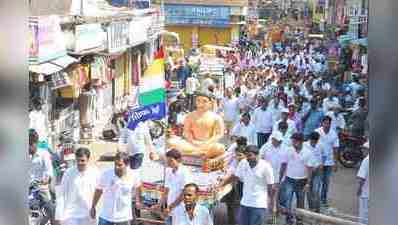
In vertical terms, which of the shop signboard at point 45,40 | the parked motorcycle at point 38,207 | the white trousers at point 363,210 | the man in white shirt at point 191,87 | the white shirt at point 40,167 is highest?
the shop signboard at point 45,40

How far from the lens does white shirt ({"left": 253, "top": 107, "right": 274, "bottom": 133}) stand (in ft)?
7.00

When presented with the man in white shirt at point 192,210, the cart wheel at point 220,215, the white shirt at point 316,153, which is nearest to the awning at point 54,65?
the man in white shirt at point 192,210

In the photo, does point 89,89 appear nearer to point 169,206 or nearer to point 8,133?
point 8,133

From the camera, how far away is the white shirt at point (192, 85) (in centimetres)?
218

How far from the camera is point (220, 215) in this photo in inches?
85.4

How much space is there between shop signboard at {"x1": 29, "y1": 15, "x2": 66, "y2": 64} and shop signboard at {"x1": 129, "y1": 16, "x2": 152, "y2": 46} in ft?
0.74

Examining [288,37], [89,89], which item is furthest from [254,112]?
[89,89]

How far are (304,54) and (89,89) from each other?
72cm

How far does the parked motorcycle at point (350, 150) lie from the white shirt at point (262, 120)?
0.23 meters

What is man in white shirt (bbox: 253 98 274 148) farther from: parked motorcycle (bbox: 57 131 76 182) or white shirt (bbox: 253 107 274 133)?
parked motorcycle (bbox: 57 131 76 182)

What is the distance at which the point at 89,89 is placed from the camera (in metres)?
2.25

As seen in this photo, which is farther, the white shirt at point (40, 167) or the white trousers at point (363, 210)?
the white shirt at point (40, 167)

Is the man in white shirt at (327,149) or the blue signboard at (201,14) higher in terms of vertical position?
the blue signboard at (201,14)

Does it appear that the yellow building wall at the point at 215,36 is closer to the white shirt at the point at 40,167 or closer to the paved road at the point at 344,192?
the paved road at the point at 344,192
